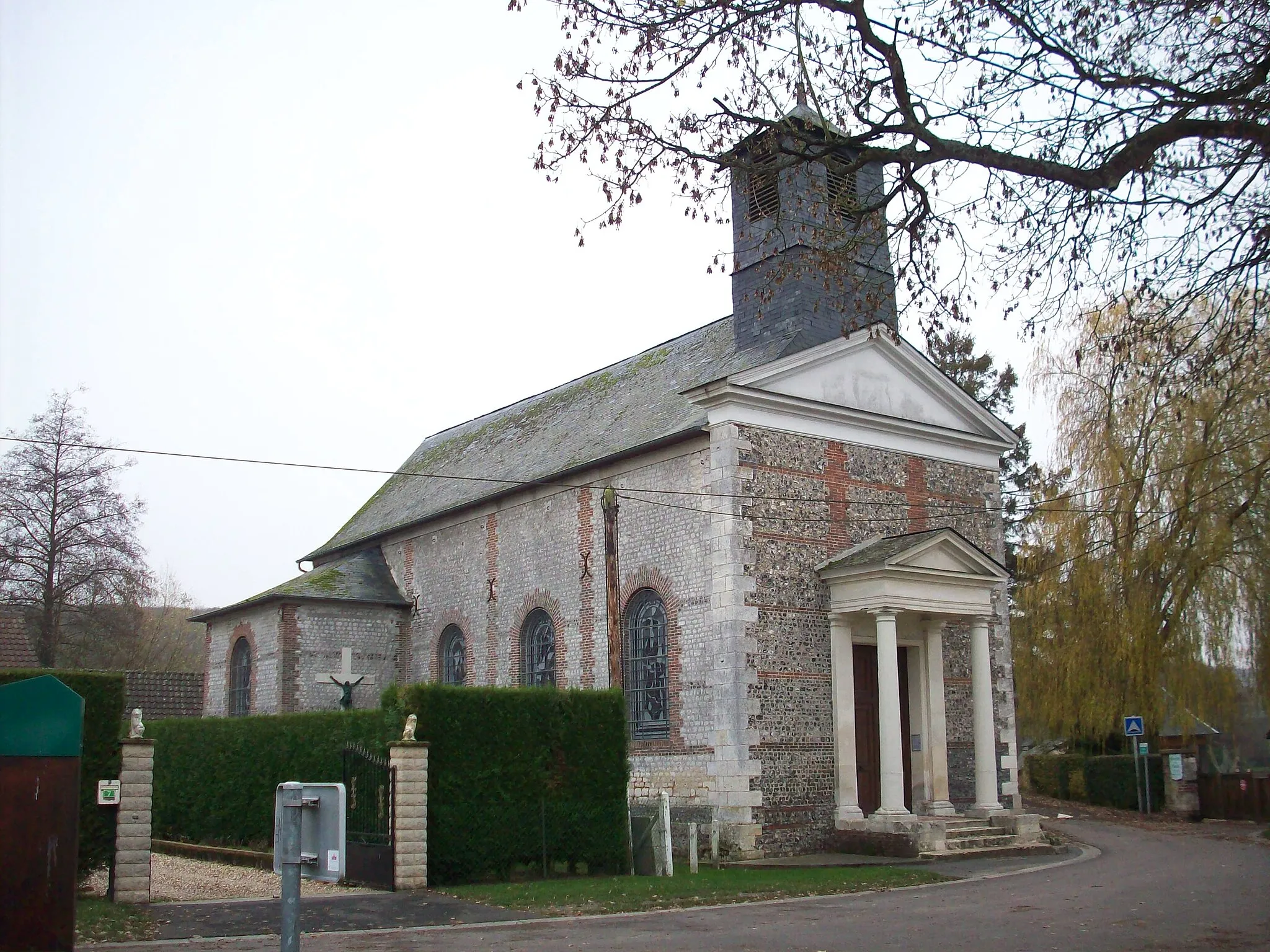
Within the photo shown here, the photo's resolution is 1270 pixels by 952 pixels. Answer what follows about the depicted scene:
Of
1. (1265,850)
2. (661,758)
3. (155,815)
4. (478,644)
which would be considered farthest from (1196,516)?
(155,815)

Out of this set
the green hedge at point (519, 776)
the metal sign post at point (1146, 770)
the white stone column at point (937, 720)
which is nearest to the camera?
the green hedge at point (519, 776)

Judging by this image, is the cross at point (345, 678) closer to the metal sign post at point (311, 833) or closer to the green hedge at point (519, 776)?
the green hedge at point (519, 776)

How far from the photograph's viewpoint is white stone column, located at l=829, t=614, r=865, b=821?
19281 millimetres

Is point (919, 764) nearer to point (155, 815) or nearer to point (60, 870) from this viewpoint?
point (155, 815)

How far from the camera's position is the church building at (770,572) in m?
19.0

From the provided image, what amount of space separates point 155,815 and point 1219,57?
2003cm

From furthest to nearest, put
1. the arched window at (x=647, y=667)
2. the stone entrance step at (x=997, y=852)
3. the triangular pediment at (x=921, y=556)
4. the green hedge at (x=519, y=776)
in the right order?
the arched window at (x=647, y=667)
the triangular pediment at (x=921, y=556)
the stone entrance step at (x=997, y=852)
the green hedge at (x=519, y=776)

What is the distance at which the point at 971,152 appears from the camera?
8.95 meters

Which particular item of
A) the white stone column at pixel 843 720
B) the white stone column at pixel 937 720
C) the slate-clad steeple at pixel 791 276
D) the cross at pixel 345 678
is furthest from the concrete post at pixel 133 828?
the white stone column at pixel 937 720

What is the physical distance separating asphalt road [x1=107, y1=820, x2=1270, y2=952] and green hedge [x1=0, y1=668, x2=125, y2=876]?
12.1ft

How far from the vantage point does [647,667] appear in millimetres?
20547

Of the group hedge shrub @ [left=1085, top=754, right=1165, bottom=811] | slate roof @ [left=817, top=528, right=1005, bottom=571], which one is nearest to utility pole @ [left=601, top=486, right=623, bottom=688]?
slate roof @ [left=817, top=528, right=1005, bottom=571]

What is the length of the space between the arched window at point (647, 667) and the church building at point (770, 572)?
0.04 m

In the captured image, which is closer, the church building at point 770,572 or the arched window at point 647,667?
the church building at point 770,572
